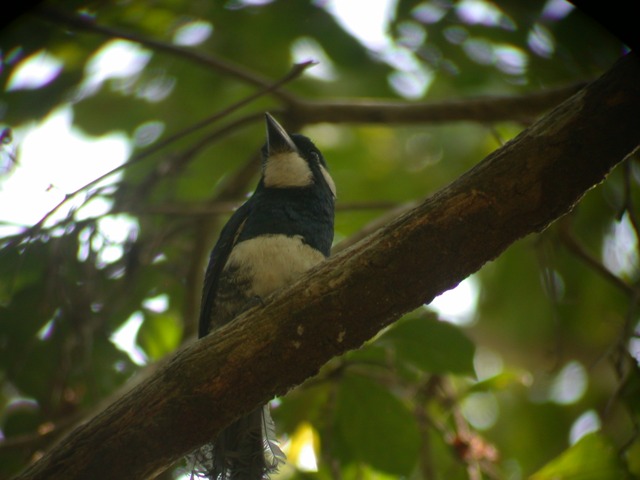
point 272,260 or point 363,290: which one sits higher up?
point 363,290

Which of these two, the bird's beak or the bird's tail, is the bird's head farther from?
the bird's tail

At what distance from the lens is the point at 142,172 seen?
4.34m

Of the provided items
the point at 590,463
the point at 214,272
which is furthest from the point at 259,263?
the point at 590,463

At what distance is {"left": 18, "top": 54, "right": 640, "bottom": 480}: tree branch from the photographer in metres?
1.98

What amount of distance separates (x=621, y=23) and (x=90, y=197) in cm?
207

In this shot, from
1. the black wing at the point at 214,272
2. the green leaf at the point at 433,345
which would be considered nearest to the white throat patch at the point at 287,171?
the black wing at the point at 214,272

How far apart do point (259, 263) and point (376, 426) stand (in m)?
0.80

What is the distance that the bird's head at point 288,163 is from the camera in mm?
3178

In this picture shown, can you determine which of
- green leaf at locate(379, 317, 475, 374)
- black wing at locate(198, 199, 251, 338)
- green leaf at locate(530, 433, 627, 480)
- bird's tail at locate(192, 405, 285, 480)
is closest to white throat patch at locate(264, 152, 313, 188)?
black wing at locate(198, 199, 251, 338)

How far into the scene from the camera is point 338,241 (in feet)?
14.0

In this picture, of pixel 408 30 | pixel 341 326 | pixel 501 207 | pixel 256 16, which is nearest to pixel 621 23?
pixel 501 207

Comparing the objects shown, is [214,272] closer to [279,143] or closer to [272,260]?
[272,260]

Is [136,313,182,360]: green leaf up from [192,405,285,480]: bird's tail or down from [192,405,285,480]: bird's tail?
down

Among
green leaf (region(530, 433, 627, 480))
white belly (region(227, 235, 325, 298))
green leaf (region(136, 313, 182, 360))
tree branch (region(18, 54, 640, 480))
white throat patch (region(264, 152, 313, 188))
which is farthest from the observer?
green leaf (region(136, 313, 182, 360))
